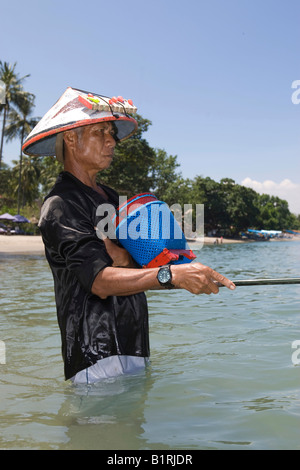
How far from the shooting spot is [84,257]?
6.90ft

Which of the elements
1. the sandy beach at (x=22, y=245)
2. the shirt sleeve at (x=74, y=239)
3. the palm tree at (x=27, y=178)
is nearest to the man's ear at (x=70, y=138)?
the shirt sleeve at (x=74, y=239)

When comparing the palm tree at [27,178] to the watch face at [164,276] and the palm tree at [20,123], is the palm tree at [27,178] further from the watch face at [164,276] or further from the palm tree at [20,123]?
the watch face at [164,276]

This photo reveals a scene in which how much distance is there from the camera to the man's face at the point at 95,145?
2.43 metres

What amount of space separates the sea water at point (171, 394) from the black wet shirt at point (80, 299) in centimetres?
21

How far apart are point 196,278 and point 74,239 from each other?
593 millimetres

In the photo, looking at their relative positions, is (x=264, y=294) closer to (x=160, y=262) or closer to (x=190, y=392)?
(x=190, y=392)

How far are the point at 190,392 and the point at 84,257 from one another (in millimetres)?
1675

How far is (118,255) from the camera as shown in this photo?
92.8 inches

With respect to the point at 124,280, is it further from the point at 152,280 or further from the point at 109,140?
the point at 109,140

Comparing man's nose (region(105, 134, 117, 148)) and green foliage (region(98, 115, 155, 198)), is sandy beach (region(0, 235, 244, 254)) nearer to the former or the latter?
green foliage (region(98, 115, 155, 198))

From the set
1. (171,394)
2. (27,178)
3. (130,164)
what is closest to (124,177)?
(130,164)

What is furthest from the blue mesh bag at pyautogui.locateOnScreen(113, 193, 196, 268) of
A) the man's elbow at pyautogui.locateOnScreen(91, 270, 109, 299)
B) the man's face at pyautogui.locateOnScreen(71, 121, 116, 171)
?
the man's face at pyautogui.locateOnScreen(71, 121, 116, 171)

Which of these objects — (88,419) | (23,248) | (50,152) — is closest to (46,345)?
(88,419)

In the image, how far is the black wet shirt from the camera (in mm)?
2176
